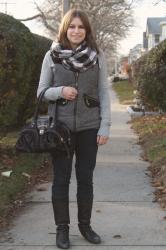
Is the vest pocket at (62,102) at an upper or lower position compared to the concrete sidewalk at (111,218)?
upper

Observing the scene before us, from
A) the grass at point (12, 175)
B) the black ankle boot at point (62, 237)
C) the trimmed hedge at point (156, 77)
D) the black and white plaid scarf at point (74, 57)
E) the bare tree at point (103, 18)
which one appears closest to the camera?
the black and white plaid scarf at point (74, 57)

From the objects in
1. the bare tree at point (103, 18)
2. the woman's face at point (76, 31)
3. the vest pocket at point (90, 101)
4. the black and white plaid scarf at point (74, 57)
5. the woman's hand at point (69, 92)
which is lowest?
the bare tree at point (103, 18)

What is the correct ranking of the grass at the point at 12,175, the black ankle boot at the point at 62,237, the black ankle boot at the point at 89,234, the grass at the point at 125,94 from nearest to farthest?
the black ankle boot at the point at 62,237 < the black ankle boot at the point at 89,234 < the grass at the point at 12,175 < the grass at the point at 125,94

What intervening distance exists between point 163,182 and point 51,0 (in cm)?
4157

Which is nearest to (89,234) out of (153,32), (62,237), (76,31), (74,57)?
(62,237)

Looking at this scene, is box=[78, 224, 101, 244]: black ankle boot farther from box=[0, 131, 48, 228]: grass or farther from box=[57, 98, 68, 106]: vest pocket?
box=[57, 98, 68, 106]: vest pocket

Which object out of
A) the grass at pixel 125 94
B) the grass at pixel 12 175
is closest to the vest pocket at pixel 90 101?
the grass at pixel 12 175

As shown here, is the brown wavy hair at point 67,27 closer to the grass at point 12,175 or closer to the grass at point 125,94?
the grass at point 12,175

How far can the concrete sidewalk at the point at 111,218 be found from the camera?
5.08 metres

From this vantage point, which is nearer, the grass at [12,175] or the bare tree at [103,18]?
the grass at [12,175]

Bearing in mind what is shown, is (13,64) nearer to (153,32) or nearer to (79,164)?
(79,164)

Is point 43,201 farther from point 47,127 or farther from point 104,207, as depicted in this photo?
point 47,127

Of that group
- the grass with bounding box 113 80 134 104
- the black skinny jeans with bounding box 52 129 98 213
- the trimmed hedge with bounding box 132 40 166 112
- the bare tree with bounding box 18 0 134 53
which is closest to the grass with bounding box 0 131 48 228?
the black skinny jeans with bounding box 52 129 98 213

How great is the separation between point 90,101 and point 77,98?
0.44ft
